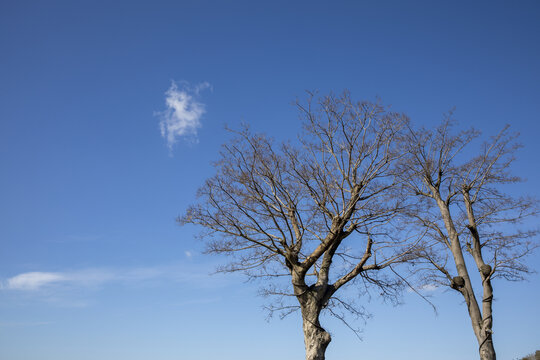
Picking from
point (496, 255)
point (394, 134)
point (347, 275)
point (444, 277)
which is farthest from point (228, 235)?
point (496, 255)

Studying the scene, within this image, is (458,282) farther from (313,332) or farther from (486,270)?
(313,332)

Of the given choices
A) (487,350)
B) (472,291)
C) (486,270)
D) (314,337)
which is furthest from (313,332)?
(486,270)

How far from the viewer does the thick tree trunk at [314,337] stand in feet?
29.3

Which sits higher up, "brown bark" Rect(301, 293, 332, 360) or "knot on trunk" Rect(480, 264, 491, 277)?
"knot on trunk" Rect(480, 264, 491, 277)

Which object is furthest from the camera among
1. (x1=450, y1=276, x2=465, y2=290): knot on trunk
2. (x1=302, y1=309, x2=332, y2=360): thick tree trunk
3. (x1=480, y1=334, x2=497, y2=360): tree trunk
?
(x1=450, y1=276, x2=465, y2=290): knot on trunk

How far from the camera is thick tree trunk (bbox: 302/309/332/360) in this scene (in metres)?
8.93

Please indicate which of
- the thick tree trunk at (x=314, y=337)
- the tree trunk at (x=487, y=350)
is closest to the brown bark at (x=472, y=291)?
the tree trunk at (x=487, y=350)

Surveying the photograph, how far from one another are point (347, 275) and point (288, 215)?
2150 millimetres

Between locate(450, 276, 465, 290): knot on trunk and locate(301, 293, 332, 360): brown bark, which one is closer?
locate(301, 293, 332, 360): brown bark

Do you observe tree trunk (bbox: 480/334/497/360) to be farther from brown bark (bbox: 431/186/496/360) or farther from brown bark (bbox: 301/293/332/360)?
brown bark (bbox: 301/293/332/360)

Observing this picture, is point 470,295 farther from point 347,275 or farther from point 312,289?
point 312,289

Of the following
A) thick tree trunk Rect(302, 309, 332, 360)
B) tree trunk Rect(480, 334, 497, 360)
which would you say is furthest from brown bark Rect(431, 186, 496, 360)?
thick tree trunk Rect(302, 309, 332, 360)

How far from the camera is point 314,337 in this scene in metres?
9.04

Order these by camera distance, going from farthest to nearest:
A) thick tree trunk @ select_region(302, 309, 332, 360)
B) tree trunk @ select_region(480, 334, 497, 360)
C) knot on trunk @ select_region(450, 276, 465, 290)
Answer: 1. knot on trunk @ select_region(450, 276, 465, 290)
2. tree trunk @ select_region(480, 334, 497, 360)
3. thick tree trunk @ select_region(302, 309, 332, 360)
